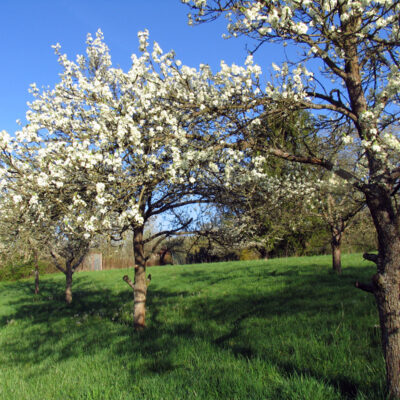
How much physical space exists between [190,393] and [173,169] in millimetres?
3006

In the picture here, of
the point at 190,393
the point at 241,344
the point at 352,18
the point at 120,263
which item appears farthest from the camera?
the point at 120,263

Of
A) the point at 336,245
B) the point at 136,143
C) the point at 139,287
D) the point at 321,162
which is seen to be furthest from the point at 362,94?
the point at 336,245

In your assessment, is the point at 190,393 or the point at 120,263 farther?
the point at 120,263

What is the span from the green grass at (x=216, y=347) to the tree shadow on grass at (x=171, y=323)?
0.03 m

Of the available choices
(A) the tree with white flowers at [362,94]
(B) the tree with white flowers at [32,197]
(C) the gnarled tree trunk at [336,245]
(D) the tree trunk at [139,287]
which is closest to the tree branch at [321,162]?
(A) the tree with white flowers at [362,94]

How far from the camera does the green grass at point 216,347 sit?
4.33 meters

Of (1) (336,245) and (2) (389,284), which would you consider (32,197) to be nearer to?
(2) (389,284)

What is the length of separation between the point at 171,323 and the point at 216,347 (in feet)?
8.22

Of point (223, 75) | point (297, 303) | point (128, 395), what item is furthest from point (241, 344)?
point (223, 75)

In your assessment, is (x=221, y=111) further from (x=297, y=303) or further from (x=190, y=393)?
(x=297, y=303)

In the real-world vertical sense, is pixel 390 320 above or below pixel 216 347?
above

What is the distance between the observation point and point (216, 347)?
602cm

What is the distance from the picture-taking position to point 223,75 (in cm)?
515

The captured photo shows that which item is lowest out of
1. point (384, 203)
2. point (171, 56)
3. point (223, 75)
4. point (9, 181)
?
point (384, 203)
